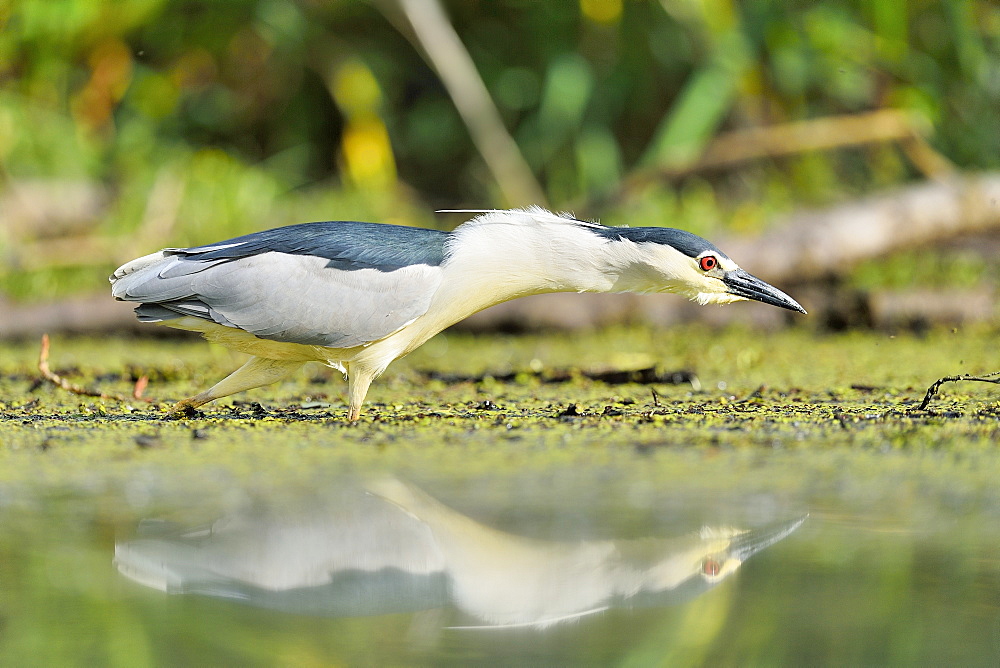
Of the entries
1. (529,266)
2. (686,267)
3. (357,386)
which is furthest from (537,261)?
(357,386)

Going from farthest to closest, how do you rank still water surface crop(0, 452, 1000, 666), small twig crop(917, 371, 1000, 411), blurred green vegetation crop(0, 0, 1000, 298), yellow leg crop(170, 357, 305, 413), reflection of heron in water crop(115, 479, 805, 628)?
blurred green vegetation crop(0, 0, 1000, 298), yellow leg crop(170, 357, 305, 413), small twig crop(917, 371, 1000, 411), reflection of heron in water crop(115, 479, 805, 628), still water surface crop(0, 452, 1000, 666)

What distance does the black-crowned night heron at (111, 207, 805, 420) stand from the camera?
317 cm

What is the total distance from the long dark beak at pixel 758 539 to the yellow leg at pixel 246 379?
165 cm

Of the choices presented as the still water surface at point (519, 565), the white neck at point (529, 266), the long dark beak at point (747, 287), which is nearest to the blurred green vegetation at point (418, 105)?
the long dark beak at point (747, 287)

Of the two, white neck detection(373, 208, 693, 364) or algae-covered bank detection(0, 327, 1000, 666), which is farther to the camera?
white neck detection(373, 208, 693, 364)

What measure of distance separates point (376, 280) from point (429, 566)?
51.6 inches

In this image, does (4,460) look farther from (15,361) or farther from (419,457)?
(15,361)

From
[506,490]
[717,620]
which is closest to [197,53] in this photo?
[506,490]

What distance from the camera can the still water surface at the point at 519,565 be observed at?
1.65m

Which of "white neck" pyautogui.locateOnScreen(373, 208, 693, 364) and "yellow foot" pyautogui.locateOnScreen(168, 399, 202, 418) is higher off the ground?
"white neck" pyautogui.locateOnScreen(373, 208, 693, 364)

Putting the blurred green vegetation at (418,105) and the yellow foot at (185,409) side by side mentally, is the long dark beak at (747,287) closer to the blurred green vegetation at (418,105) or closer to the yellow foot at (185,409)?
the yellow foot at (185,409)

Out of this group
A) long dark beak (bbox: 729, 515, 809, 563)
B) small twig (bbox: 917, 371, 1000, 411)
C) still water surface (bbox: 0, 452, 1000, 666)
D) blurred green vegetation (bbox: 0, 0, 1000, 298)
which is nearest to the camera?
still water surface (bbox: 0, 452, 1000, 666)

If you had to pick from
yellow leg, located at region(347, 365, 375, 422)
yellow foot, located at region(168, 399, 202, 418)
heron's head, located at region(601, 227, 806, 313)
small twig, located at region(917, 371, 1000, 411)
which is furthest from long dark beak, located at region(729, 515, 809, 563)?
yellow foot, located at region(168, 399, 202, 418)

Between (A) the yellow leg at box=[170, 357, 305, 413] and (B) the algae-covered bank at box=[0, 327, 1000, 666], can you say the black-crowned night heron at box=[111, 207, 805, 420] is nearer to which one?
(A) the yellow leg at box=[170, 357, 305, 413]
